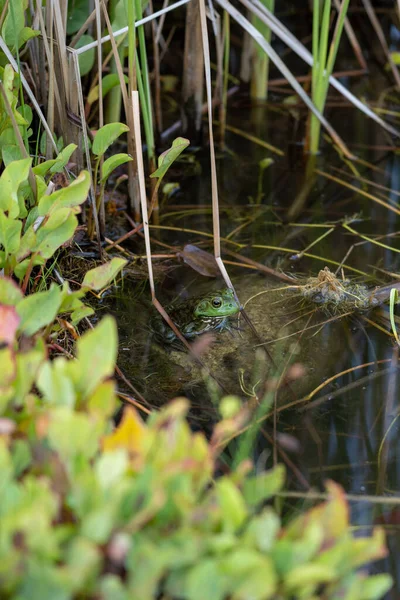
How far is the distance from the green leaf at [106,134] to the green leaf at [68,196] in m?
0.61

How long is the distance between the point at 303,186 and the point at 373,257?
2.52 feet

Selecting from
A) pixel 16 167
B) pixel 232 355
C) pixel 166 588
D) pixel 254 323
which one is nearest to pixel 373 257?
pixel 254 323

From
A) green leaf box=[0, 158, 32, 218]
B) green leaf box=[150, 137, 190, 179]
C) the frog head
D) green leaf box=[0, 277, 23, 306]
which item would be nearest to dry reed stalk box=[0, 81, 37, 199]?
green leaf box=[0, 158, 32, 218]

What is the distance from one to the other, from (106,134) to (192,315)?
31.0 inches

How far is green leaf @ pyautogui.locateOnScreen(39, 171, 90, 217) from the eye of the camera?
1.83 m

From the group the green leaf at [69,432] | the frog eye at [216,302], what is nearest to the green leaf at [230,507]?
the green leaf at [69,432]

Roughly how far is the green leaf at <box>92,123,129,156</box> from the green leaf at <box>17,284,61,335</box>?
101 cm

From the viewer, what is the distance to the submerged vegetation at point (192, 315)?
3.69 feet

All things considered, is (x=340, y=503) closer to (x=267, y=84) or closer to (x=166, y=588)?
(x=166, y=588)

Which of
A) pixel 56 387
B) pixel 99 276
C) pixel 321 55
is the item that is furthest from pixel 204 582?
pixel 321 55

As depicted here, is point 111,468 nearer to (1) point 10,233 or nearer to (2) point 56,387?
(2) point 56,387

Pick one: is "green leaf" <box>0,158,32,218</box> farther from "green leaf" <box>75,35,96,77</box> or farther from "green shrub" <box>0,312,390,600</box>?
"green leaf" <box>75,35,96,77</box>

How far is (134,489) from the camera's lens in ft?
3.76

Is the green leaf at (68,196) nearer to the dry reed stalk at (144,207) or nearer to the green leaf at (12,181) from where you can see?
the green leaf at (12,181)
